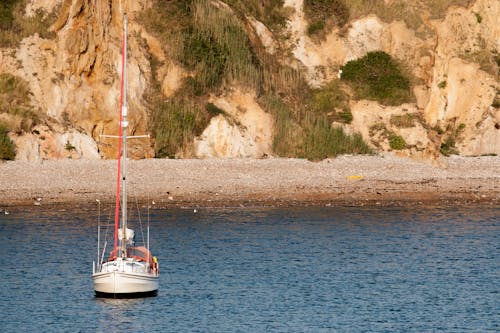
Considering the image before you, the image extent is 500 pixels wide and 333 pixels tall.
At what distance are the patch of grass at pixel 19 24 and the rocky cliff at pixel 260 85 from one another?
0.28m

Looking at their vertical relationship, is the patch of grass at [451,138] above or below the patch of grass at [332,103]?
below

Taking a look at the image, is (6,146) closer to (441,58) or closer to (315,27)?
(315,27)

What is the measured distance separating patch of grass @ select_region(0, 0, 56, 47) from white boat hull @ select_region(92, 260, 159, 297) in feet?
92.0

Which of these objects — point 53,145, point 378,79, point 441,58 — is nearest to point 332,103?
point 378,79

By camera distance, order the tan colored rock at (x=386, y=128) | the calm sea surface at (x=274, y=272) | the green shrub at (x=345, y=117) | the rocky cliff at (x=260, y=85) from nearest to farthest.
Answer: the calm sea surface at (x=274, y=272)
the rocky cliff at (x=260, y=85)
the tan colored rock at (x=386, y=128)
the green shrub at (x=345, y=117)

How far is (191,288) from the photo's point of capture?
122 ft

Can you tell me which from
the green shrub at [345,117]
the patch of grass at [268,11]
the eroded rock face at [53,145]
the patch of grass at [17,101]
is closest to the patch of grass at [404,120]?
the green shrub at [345,117]

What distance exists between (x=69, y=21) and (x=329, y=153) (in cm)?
1536

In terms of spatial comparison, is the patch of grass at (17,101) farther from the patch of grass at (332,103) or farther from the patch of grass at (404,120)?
the patch of grass at (404,120)

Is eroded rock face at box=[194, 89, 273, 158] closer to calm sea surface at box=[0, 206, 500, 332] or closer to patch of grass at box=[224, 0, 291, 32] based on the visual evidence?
patch of grass at box=[224, 0, 291, 32]

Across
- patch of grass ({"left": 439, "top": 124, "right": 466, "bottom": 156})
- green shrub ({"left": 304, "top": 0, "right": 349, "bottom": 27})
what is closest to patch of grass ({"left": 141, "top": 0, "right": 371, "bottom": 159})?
green shrub ({"left": 304, "top": 0, "right": 349, "bottom": 27})

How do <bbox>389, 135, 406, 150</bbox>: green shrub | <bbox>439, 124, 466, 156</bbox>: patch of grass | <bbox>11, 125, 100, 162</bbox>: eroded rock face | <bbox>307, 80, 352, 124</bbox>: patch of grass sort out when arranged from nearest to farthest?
<bbox>11, 125, 100, 162</bbox>: eroded rock face, <bbox>389, 135, 406, 150</bbox>: green shrub, <bbox>307, 80, 352, 124</bbox>: patch of grass, <bbox>439, 124, 466, 156</bbox>: patch of grass

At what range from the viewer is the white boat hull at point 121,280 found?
34.6 meters

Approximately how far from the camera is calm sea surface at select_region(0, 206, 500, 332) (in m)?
32.9
